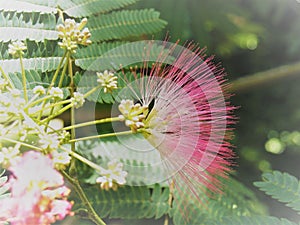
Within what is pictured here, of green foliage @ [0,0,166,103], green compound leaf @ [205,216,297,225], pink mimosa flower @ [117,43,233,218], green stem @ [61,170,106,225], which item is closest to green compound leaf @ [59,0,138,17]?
green foliage @ [0,0,166,103]

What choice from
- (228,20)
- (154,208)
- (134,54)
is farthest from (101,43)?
Result: (228,20)

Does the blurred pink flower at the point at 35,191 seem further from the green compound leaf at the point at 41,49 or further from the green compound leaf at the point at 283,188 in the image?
the green compound leaf at the point at 283,188

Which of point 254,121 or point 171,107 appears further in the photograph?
point 254,121

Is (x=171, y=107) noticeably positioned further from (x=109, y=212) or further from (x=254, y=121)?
(x=254, y=121)

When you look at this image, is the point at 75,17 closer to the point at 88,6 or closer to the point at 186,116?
the point at 88,6

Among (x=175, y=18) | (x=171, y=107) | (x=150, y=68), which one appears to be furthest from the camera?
(x=175, y=18)

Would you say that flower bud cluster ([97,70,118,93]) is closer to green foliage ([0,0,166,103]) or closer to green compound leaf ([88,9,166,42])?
green foliage ([0,0,166,103])
